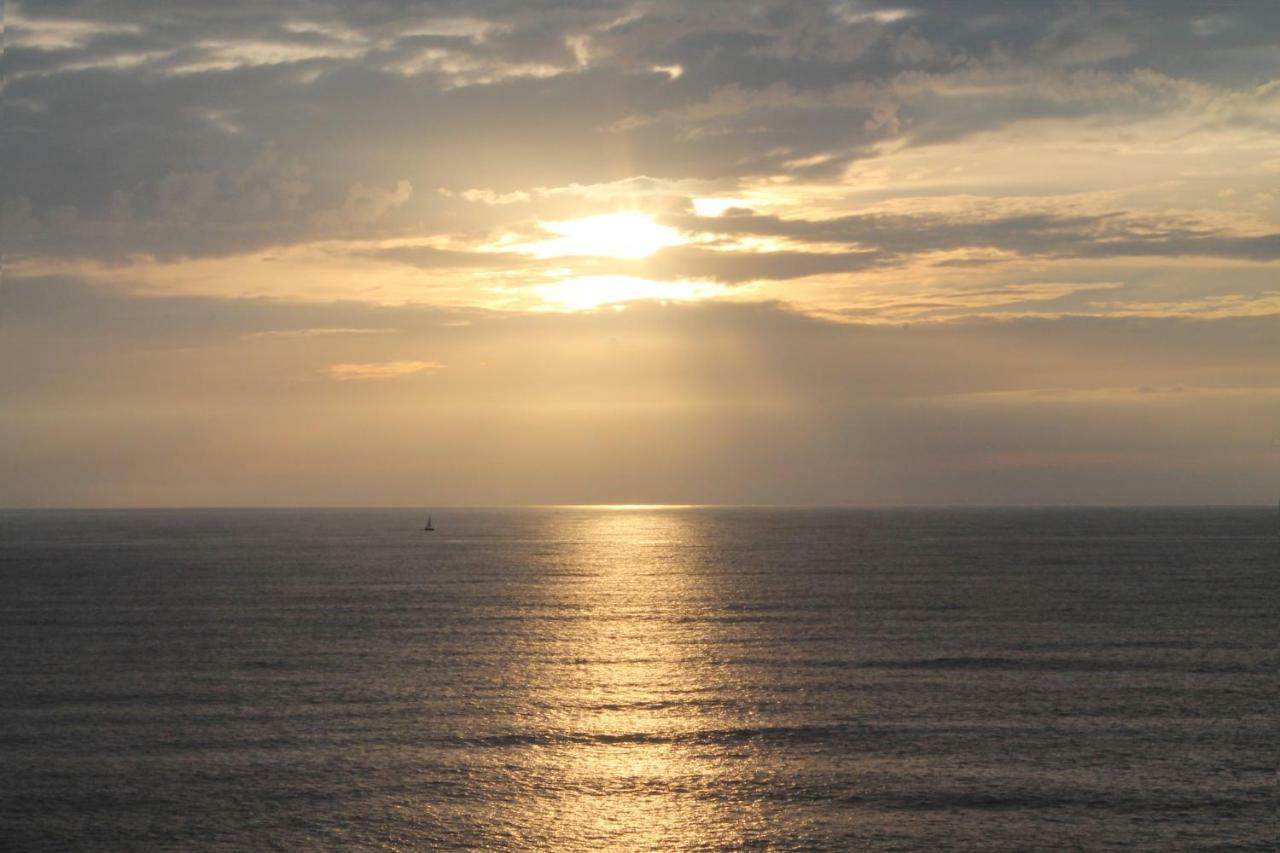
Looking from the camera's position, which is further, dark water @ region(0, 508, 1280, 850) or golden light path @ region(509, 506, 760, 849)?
golden light path @ region(509, 506, 760, 849)

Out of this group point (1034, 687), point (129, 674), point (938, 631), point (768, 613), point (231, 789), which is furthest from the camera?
point (768, 613)

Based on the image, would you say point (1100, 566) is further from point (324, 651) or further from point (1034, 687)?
point (324, 651)

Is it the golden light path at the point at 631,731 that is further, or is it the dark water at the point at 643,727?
the golden light path at the point at 631,731

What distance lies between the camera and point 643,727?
2677 inches

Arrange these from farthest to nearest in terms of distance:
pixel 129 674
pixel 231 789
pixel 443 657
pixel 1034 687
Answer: pixel 443 657 < pixel 129 674 < pixel 1034 687 < pixel 231 789

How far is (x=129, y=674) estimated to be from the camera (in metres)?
83.7

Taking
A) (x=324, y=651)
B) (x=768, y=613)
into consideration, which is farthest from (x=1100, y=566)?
(x=324, y=651)

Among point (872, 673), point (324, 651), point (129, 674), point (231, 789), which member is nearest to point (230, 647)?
point (324, 651)

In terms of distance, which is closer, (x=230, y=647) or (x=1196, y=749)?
(x=1196, y=749)

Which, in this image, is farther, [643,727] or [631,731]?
[643,727]

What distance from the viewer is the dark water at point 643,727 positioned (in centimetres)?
5044

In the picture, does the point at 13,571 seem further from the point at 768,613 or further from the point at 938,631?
the point at 938,631

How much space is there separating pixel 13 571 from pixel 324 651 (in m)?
125

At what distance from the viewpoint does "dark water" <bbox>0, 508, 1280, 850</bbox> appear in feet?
165
